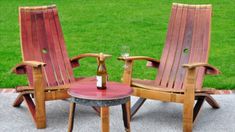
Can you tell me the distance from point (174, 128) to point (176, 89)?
45cm

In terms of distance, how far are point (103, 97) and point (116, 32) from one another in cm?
658

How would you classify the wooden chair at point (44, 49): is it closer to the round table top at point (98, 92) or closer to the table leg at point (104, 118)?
the round table top at point (98, 92)

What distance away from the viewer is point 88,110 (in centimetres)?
662

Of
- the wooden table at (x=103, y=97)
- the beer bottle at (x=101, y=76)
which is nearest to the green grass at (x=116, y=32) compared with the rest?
the wooden table at (x=103, y=97)

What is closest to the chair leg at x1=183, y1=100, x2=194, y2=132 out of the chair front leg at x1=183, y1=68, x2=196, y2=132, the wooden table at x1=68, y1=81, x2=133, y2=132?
the chair front leg at x1=183, y1=68, x2=196, y2=132

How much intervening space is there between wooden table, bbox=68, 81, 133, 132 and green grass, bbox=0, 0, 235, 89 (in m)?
2.43

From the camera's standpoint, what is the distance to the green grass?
8.50 m

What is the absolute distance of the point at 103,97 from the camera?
5082mm

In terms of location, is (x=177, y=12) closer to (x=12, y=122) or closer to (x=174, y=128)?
(x=174, y=128)

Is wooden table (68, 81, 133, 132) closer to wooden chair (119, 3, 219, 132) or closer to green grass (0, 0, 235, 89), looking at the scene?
wooden chair (119, 3, 219, 132)

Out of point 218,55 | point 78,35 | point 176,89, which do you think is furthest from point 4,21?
point 176,89

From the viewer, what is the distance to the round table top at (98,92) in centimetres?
511

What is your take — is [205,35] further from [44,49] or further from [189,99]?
[44,49]

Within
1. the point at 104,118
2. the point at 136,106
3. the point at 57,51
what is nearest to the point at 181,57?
the point at 136,106
